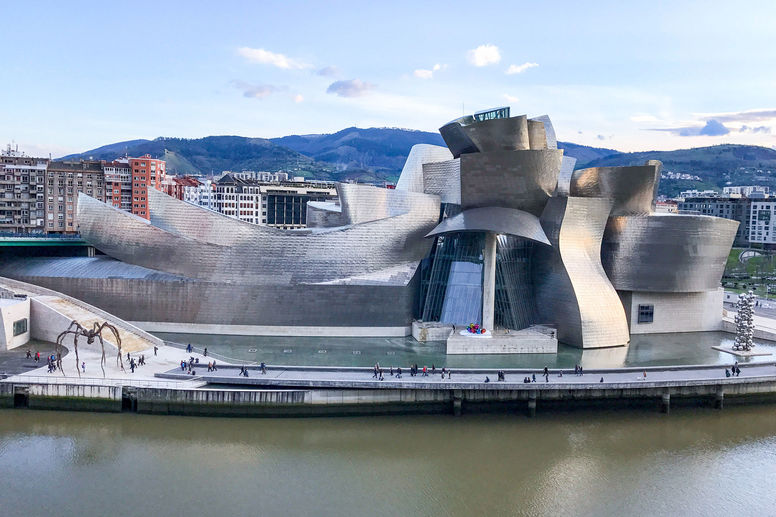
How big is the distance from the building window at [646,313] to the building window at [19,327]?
30468 mm

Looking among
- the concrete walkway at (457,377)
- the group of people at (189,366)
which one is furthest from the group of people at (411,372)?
the group of people at (189,366)

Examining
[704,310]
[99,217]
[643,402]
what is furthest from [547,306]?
[99,217]

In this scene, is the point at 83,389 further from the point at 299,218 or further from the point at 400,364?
the point at 299,218

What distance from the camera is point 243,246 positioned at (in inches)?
1250

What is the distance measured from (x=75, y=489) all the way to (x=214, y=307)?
16010mm

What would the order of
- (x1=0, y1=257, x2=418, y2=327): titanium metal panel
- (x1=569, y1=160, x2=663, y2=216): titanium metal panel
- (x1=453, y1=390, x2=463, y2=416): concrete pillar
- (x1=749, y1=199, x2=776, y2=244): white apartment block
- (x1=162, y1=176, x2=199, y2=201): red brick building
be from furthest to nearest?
(x1=749, y1=199, x2=776, y2=244): white apartment block → (x1=162, y1=176, x2=199, y2=201): red brick building → (x1=569, y1=160, x2=663, y2=216): titanium metal panel → (x1=0, y1=257, x2=418, y2=327): titanium metal panel → (x1=453, y1=390, x2=463, y2=416): concrete pillar

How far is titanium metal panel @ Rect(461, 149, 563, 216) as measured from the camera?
29875 millimetres

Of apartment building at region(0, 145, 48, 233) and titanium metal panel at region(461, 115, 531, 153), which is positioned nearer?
titanium metal panel at region(461, 115, 531, 153)

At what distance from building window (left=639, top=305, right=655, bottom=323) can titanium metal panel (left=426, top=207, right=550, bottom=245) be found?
8.60 m

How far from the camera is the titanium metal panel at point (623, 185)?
32688 millimetres

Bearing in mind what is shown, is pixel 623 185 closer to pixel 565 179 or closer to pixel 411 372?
pixel 565 179

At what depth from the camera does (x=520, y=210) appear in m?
31.3

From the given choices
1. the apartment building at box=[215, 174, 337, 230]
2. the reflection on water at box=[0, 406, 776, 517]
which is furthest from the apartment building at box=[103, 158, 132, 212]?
the reflection on water at box=[0, 406, 776, 517]

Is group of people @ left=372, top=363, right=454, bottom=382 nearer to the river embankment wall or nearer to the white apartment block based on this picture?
the river embankment wall
